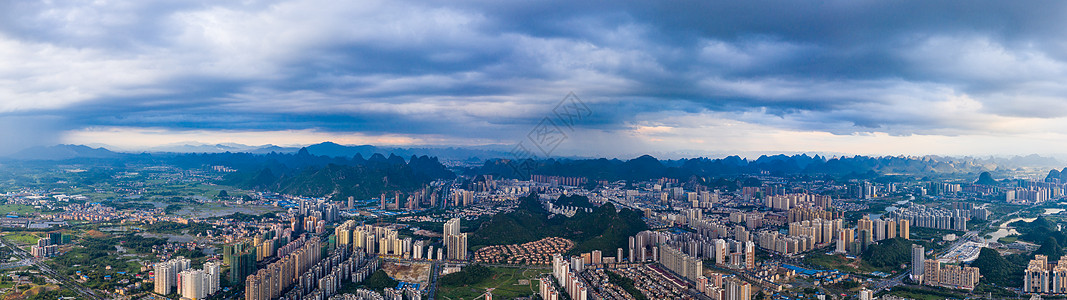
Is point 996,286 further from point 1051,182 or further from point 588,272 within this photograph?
point 1051,182

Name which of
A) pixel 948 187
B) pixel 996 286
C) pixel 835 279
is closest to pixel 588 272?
pixel 835 279

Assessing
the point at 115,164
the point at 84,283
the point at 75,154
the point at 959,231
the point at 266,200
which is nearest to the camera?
the point at 84,283

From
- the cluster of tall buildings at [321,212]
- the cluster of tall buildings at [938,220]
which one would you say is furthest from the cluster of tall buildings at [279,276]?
the cluster of tall buildings at [938,220]

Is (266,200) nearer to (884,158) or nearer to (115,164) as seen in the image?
(115,164)

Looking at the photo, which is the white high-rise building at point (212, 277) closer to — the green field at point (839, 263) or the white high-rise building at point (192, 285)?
the white high-rise building at point (192, 285)

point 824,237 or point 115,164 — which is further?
point 115,164

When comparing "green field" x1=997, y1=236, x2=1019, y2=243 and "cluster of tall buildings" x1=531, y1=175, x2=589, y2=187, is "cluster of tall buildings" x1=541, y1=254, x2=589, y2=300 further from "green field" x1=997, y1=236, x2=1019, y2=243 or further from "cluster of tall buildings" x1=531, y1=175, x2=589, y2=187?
"cluster of tall buildings" x1=531, y1=175, x2=589, y2=187

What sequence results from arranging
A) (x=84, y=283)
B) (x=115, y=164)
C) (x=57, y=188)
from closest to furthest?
(x=84, y=283) < (x=57, y=188) < (x=115, y=164)

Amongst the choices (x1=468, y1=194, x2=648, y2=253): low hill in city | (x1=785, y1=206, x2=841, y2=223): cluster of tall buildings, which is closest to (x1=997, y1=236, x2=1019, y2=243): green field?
(x1=785, y1=206, x2=841, y2=223): cluster of tall buildings
